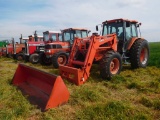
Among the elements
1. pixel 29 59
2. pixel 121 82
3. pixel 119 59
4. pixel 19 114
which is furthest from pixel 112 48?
pixel 29 59

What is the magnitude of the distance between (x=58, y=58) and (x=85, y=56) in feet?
12.8

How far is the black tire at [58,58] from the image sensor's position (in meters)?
11.1

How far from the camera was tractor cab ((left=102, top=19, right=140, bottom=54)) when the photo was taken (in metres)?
8.91

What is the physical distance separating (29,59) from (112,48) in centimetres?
799

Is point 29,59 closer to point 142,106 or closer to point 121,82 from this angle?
point 121,82

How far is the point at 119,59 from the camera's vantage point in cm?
775

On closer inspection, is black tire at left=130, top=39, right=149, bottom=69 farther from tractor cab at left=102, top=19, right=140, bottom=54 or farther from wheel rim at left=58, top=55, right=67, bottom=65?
wheel rim at left=58, top=55, right=67, bottom=65

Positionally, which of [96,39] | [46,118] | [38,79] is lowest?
[46,118]

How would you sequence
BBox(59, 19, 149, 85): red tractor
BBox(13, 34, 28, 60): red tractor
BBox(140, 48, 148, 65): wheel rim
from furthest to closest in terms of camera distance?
1. BBox(13, 34, 28, 60): red tractor
2. BBox(140, 48, 148, 65): wheel rim
3. BBox(59, 19, 149, 85): red tractor

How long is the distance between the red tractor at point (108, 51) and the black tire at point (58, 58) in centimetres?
293

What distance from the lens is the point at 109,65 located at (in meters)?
7.22

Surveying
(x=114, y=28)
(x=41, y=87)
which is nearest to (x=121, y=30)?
(x=114, y=28)

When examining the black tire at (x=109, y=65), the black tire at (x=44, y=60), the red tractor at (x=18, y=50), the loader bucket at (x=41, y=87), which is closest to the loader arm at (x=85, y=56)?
the black tire at (x=109, y=65)

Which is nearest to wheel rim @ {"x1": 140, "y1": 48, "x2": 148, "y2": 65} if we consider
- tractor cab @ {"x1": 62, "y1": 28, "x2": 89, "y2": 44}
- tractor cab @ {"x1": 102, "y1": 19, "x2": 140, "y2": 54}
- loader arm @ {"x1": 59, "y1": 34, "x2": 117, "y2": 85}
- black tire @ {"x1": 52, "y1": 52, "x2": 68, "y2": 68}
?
tractor cab @ {"x1": 102, "y1": 19, "x2": 140, "y2": 54}
